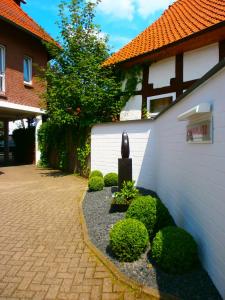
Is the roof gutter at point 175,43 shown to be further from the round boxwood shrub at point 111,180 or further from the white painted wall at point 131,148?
the round boxwood shrub at point 111,180

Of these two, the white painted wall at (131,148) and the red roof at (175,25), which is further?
the red roof at (175,25)

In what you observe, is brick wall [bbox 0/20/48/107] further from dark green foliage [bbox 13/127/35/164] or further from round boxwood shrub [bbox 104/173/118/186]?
round boxwood shrub [bbox 104/173/118/186]

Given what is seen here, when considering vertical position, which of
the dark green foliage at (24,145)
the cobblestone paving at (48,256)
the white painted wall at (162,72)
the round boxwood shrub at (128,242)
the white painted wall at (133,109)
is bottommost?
the cobblestone paving at (48,256)

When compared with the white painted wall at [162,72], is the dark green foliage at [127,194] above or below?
below

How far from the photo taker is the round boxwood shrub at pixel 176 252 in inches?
148

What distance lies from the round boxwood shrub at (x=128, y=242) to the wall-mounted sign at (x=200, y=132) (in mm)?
1610

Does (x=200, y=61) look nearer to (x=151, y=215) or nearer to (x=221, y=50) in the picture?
(x=221, y=50)

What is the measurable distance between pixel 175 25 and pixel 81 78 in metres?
4.69

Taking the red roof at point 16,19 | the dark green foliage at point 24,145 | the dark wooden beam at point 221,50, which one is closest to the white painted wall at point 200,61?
the dark wooden beam at point 221,50

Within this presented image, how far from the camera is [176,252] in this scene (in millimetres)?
3768

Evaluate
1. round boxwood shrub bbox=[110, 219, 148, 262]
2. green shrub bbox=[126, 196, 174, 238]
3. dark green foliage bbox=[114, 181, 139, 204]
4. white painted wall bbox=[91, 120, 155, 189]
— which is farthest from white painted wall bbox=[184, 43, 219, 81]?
round boxwood shrub bbox=[110, 219, 148, 262]

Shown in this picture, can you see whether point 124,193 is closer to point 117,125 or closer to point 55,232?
point 55,232

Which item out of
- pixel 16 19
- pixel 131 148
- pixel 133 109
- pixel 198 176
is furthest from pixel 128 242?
pixel 16 19

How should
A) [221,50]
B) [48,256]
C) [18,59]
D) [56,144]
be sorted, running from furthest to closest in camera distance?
[18,59] → [56,144] → [221,50] → [48,256]
